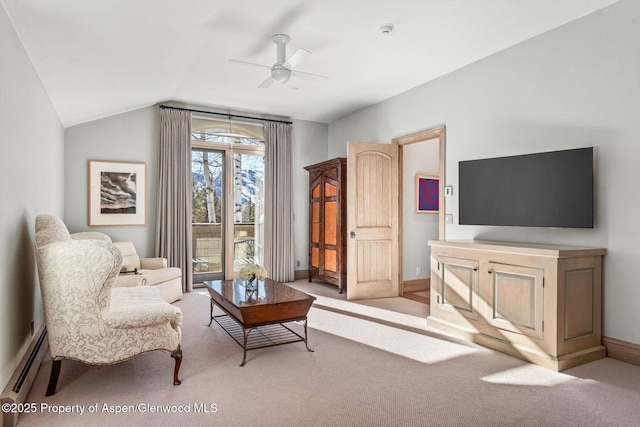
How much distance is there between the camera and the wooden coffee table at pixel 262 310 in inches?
124

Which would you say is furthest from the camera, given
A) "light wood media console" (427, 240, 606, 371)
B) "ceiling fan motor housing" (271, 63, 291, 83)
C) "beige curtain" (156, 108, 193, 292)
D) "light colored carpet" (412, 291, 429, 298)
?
"beige curtain" (156, 108, 193, 292)

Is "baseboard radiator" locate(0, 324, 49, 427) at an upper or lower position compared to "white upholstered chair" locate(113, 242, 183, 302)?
lower

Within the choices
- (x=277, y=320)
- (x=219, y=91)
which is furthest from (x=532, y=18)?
(x=219, y=91)

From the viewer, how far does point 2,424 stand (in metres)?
2.10

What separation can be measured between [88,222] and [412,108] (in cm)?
476

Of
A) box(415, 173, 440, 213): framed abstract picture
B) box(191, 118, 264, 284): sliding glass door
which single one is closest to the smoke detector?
box(415, 173, 440, 213): framed abstract picture

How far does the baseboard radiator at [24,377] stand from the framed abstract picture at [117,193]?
2.43m

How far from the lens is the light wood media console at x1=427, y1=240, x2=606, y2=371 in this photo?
3053 mm

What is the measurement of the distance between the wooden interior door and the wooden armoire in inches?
20.3

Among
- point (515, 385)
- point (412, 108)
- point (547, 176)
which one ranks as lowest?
point (515, 385)

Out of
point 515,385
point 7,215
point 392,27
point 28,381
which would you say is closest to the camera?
point 7,215

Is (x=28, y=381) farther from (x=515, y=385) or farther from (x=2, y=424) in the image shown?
(x=515, y=385)

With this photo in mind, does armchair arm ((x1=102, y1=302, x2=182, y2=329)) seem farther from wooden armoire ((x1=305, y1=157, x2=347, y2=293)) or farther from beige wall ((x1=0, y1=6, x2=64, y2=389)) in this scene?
wooden armoire ((x1=305, y1=157, x2=347, y2=293))

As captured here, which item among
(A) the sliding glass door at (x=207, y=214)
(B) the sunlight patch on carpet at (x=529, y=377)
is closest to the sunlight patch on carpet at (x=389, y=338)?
(B) the sunlight patch on carpet at (x=529, y=377)
